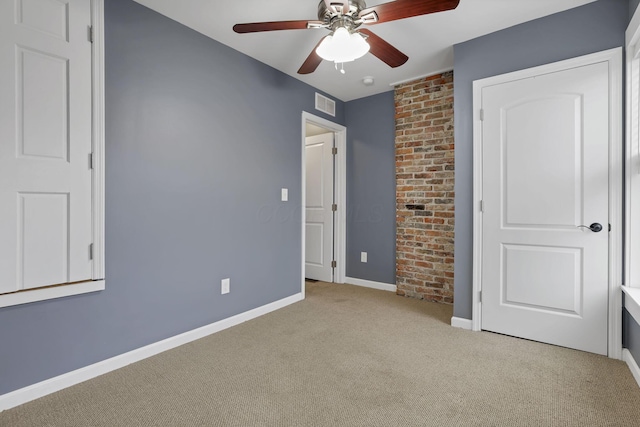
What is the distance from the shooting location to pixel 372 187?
4.16m

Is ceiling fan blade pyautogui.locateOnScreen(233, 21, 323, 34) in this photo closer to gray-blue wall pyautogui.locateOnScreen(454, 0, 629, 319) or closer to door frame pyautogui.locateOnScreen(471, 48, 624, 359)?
gray-blue wall pyautogui.locateOnScreen(454, 0, 629, 319)

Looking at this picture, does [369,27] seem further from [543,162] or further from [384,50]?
[543,162]

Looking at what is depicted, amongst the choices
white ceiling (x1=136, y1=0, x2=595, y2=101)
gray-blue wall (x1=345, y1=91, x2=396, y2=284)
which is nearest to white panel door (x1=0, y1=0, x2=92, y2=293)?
white ceiling (x1=136, y1=0, x2=595, y2=101)

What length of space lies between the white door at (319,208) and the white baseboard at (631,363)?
300 centimetres

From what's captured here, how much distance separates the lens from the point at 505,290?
8.49 feet

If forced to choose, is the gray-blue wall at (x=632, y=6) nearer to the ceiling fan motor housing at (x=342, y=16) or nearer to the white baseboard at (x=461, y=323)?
the ceiling fan motor housing at (x=342, y=16)

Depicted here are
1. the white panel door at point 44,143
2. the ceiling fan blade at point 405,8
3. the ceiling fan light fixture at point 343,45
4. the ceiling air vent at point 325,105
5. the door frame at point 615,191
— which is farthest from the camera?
the ceiling air vent at point 325,105

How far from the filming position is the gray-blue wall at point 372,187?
3.98 m

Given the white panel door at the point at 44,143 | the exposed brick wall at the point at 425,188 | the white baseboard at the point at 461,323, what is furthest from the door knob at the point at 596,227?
the white panel door at the point at 44,143

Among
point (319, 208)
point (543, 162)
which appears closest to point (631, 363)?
point (543, 162)

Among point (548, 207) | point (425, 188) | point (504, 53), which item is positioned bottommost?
point (548, 207)

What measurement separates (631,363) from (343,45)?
8.66 ft

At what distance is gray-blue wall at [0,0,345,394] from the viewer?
1950 millimetres

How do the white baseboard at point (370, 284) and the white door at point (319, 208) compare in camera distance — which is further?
the white door at point (319, 208)
